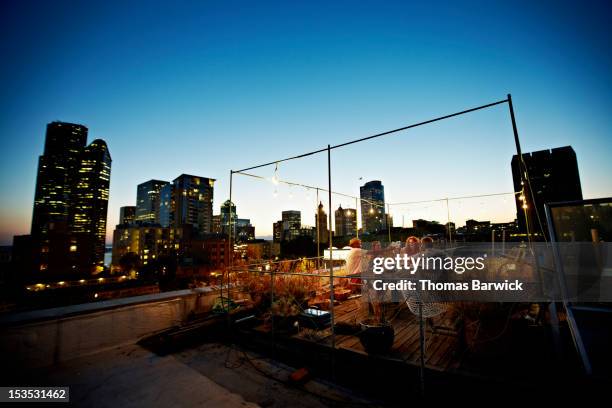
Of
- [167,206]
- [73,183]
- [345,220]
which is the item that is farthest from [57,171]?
[345,220]

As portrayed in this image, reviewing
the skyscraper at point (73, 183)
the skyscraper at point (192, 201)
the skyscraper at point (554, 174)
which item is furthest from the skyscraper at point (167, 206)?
the skyscraper at point (554, 174)

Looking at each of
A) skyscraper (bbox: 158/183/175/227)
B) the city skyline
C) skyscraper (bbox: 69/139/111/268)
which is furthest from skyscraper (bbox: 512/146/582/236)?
skyscraper (bbox: 69/139/111/268)

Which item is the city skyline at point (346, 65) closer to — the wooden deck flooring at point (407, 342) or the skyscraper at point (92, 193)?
the wooden deck flooring at point (407, 342)

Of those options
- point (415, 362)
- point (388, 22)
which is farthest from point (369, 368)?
point (388, 22)

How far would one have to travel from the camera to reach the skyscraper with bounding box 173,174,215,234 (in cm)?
16588

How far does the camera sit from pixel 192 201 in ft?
552

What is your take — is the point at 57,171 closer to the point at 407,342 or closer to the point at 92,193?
the point at 92,193

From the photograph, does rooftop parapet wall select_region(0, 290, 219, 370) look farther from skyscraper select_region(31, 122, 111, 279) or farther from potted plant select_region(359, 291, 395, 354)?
skyscraper select_region(31, 122, 111, 279)

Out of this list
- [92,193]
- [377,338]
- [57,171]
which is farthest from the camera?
[92,193]

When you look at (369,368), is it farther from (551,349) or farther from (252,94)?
(252,94)

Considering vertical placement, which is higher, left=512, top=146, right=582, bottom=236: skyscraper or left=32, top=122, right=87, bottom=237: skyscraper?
left=32, top=122, right=87, bottom=237: skyscraper

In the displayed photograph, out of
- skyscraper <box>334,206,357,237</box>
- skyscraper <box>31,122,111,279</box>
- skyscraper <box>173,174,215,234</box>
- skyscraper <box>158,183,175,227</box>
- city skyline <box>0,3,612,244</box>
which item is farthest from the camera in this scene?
skyscraper <box>158,183,175,227</box>

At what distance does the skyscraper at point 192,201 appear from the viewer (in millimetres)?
165875

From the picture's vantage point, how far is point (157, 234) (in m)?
96.6
